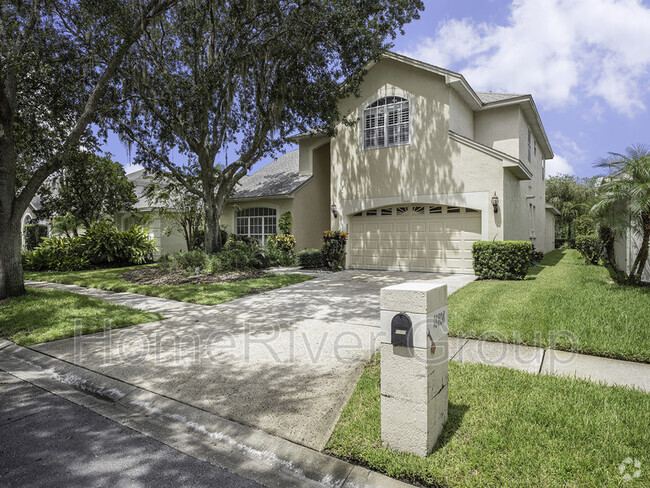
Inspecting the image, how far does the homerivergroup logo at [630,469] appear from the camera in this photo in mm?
2276

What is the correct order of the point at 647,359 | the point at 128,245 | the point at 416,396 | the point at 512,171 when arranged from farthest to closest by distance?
the point at 128,245 → the point at 512,171 → the point at 647,359 → the point at 416,396

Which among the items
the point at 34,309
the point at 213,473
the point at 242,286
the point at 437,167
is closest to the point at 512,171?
the point at 437,167

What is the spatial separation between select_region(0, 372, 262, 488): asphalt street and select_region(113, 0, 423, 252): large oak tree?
1010cm

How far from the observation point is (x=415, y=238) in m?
13.2

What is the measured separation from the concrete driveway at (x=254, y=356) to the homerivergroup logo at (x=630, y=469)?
206 centimetres

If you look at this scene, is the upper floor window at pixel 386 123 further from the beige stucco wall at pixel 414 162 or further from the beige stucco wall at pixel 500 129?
the beige stucco wall at pixel 500 129

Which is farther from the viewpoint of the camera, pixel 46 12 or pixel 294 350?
pixel 46 12

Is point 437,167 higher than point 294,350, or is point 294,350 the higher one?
point 437,167

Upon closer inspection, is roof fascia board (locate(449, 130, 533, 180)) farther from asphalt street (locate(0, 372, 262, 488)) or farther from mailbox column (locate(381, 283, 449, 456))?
asphalt street (locate(0, 372, 262, 488))

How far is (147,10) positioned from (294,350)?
974cm

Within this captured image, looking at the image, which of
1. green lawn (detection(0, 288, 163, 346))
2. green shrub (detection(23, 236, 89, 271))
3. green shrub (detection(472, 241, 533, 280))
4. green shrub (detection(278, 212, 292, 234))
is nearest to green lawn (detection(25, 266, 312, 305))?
green lawn (detection(0, 288, 163, 346))

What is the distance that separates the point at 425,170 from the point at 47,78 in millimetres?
11955

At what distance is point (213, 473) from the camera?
8.51 feet

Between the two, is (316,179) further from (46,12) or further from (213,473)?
(213,473)
